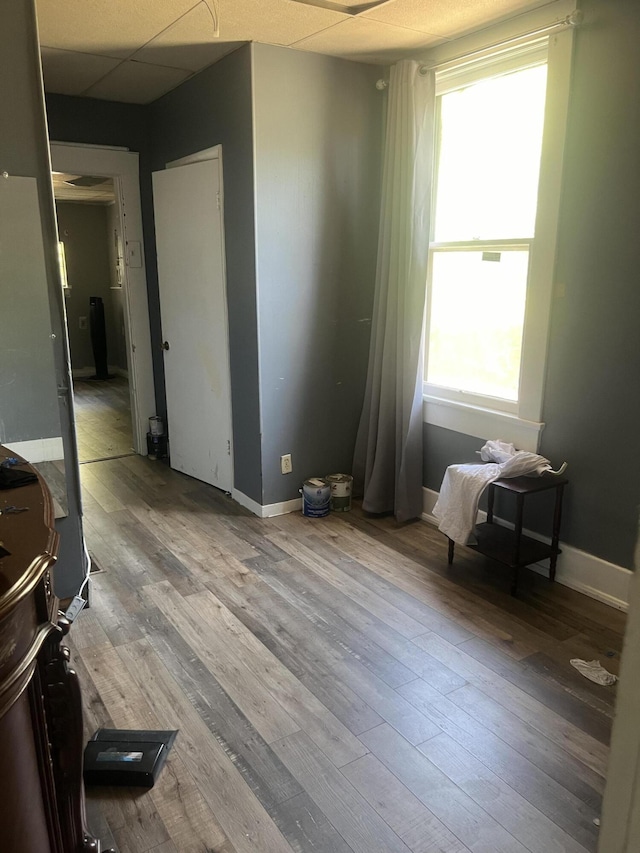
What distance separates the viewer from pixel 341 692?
7.41ft

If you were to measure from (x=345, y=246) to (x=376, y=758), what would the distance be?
272 cm

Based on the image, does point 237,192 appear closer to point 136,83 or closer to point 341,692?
point 136,83

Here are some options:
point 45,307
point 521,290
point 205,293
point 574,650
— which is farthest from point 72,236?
point 574,650

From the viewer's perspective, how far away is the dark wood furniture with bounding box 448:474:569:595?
9.17 ft

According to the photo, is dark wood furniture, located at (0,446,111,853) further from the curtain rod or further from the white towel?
the curtain rod

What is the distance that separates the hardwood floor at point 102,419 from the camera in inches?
204

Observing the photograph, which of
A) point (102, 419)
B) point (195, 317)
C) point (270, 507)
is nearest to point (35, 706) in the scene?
→ point (270, 507)

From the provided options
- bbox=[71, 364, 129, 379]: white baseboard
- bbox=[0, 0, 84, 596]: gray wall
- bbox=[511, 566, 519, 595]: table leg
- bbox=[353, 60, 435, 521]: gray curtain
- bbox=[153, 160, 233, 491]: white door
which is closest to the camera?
bbox=[0, 0, 84, 596]: gray wall

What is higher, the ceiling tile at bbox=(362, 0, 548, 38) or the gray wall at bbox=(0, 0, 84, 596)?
the ceiling tile at bbox=(362, 0, 548, 38)

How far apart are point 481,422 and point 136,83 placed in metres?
2.93

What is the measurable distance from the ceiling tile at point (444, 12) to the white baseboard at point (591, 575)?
2396 mm

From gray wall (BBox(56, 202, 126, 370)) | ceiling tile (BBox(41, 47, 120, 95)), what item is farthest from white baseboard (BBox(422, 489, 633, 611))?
gray wall (BBox(56, 202, 126, 370))

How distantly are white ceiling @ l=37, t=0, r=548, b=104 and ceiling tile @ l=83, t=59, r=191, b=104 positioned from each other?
0.7 inches

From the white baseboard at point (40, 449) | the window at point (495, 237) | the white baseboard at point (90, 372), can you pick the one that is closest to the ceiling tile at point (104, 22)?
the window at point (495, 237)
